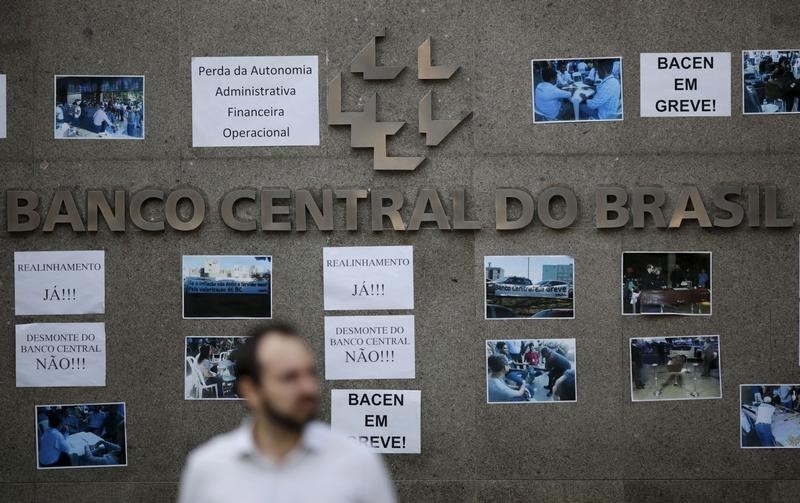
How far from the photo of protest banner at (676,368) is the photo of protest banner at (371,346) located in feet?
4.13

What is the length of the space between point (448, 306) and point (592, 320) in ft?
2.62

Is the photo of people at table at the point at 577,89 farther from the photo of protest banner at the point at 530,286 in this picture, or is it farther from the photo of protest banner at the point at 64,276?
the photo of protest banner at the point at 64,276

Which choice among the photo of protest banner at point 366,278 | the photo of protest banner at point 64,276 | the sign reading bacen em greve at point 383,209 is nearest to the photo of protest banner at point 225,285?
the sign reading bacen em greve at point 383,209

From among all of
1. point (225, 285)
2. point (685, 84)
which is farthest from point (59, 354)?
point (685, 84)

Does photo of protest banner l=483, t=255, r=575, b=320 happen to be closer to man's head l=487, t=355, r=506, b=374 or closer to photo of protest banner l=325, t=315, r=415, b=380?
man's head l=487, t=355, r=506, b=374

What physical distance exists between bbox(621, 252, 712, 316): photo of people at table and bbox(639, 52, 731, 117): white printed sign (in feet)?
2.61

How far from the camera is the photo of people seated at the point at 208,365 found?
5023 millimetres

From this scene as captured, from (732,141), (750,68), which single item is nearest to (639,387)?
(732,141)

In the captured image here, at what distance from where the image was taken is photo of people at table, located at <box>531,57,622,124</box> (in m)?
5.01

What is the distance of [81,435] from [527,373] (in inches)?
99.2

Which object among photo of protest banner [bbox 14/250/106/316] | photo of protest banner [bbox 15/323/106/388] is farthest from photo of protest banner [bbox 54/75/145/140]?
photo of protest banner [bbox 15/323/106/388]

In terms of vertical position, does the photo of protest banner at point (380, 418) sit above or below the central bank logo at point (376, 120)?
below

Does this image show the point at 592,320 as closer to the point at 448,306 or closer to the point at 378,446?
the point at 448,306

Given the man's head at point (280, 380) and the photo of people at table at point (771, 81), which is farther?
the photo of people at table at point (771, 81)
